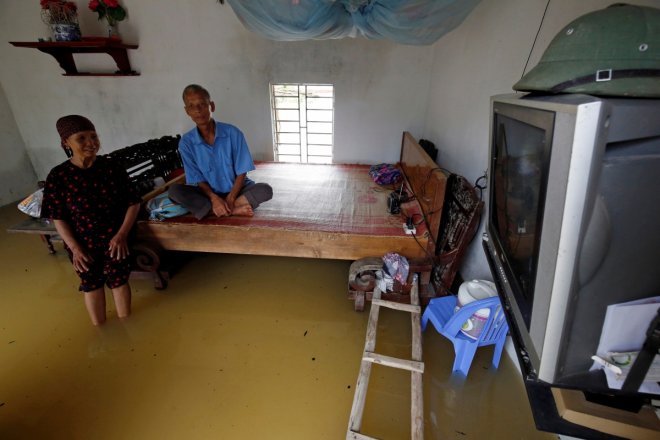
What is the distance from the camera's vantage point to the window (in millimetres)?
3486

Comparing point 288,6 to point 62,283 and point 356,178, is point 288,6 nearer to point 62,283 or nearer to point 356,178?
point 356,178

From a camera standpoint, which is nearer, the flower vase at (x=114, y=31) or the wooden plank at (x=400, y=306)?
the wooden plank at (x=400, y=306)

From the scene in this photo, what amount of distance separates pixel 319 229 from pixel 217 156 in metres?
0.93

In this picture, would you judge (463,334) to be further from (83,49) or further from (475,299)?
(83,49)

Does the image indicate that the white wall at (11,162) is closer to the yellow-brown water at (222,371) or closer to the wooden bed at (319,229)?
the yellow-brown water at (222,371)

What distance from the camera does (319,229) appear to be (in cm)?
199

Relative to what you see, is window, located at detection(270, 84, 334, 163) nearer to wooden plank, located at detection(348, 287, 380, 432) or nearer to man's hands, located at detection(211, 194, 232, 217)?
man's hands, located at detection(211, 194, 232, 217)

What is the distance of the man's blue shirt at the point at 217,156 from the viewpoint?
2125 millimetres

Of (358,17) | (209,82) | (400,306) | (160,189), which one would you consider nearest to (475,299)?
(400,306)

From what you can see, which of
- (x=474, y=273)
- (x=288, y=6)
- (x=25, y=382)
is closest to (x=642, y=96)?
(x=474, y=273)

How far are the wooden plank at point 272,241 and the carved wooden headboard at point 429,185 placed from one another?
13 cm

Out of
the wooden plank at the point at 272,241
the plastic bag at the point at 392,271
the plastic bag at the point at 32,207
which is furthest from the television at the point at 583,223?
the plastic bag at the point at 32,207

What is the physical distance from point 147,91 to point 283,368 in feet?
11.6

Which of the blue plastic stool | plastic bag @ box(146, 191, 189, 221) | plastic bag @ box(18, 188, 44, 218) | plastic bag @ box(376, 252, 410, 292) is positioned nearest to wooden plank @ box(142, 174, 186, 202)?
plastic bag @ box(146, 191, 189, 221)
